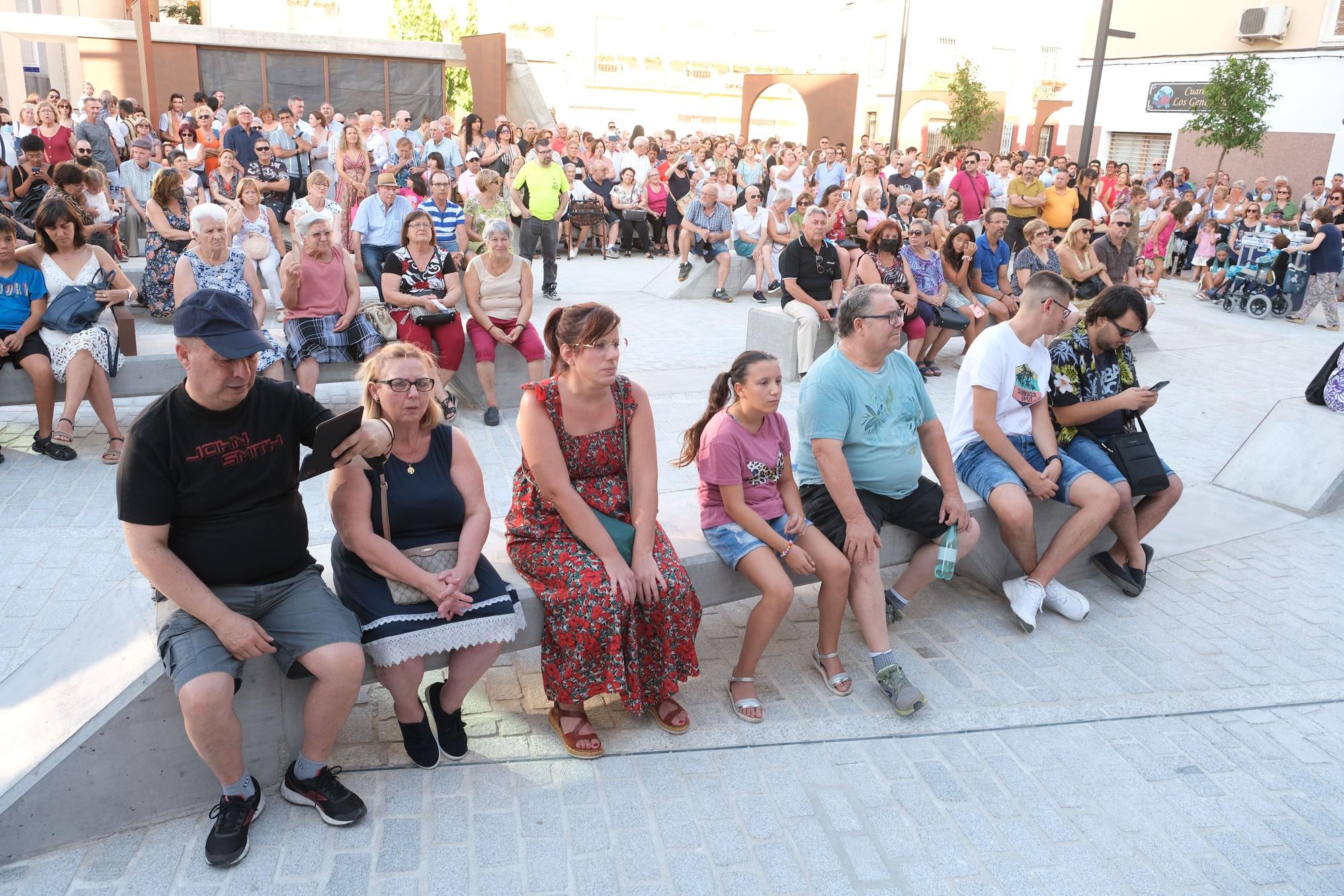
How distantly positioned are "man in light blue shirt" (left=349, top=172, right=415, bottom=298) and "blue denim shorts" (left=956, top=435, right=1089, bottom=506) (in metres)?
5.76

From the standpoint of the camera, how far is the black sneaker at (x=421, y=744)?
3.17 meters

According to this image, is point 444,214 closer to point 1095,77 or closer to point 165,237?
point 165,237

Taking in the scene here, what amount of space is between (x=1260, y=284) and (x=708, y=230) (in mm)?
7186

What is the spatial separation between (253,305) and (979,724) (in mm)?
5068

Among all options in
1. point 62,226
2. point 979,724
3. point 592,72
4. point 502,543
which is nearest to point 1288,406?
point 979,724

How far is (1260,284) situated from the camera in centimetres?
1274

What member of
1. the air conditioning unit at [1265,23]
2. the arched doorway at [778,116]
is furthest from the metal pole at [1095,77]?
the arched doorway at [778,116]

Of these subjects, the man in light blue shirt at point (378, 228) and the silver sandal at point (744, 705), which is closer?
the silver sandal at point (744, 705)

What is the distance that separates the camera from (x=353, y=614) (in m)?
3.04

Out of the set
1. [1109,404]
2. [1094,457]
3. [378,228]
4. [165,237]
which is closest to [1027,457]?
[1094,457]

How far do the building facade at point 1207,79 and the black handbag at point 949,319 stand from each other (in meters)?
14.7

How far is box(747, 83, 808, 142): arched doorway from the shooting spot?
125 ft

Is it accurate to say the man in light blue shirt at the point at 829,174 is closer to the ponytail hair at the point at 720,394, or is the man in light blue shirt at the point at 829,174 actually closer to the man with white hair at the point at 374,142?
the man with white hair at the point at 374,142

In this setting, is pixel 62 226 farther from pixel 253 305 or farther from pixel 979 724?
pixel 979 724
